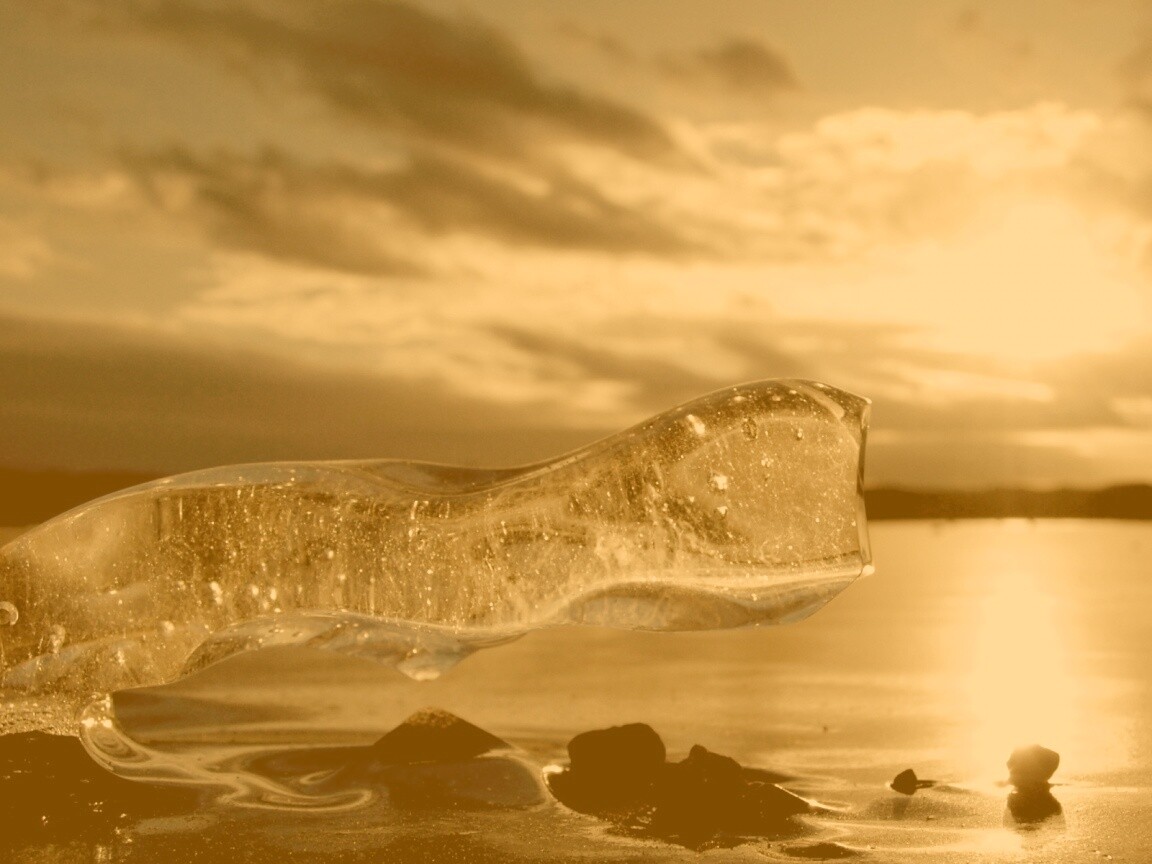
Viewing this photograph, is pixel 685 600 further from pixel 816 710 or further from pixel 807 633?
pixel 807 633

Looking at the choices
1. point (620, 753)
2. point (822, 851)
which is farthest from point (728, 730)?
point (822, 851)

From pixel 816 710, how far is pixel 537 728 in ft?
5.77

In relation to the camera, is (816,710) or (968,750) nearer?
(968,750)

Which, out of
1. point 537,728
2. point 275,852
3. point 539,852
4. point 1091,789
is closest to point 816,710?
point 537,728

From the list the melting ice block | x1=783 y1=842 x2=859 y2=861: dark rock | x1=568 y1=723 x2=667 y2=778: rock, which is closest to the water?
x1=783 y1=842 x2=859 y2=861: dark rock

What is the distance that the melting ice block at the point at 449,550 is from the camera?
6043 mm

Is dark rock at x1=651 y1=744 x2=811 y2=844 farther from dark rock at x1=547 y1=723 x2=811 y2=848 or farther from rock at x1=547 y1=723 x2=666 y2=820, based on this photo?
rock at x1=547 y1=723 x2=666 y2=820

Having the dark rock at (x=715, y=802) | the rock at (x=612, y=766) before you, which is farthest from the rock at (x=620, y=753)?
the dark rock at (x=715, y=802)

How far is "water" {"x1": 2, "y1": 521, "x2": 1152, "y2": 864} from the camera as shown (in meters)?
5.37

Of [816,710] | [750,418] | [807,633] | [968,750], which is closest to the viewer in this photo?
[750,418]

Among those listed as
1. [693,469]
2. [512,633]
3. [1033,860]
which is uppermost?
[693,469]

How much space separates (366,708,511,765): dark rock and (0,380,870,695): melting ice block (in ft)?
1.45

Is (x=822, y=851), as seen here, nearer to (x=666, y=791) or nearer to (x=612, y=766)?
(x=666, y=791)

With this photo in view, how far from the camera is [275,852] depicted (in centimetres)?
529
